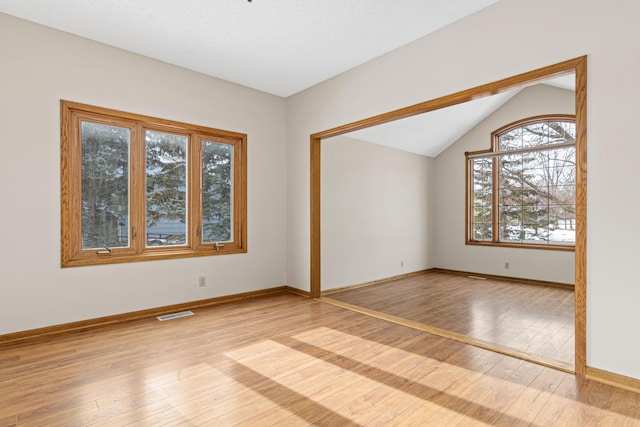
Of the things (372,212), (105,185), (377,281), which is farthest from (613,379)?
(105,185)

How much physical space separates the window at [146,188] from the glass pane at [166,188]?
11 mm

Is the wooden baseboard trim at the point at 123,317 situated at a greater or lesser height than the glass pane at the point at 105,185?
lesser

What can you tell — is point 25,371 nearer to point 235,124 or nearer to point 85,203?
point 85,203

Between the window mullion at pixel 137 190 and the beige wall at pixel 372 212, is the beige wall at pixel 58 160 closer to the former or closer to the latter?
the window mullion at pixel 137 190

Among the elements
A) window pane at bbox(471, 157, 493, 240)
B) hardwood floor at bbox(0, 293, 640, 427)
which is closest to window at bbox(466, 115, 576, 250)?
window pane at bbox(471, 157, 493, 240)

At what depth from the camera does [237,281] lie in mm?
4582

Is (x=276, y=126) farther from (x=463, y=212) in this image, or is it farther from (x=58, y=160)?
(x=463, y=212)

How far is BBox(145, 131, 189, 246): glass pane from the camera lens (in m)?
3.94

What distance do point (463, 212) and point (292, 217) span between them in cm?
393

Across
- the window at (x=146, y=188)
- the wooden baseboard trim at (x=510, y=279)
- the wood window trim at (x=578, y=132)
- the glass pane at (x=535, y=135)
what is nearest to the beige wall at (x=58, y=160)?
the window at (x=146, y=188)

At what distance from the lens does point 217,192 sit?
4.50 m

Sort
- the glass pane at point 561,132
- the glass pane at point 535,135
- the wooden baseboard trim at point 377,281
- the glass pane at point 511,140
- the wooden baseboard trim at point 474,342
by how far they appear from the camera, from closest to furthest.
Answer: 1. the wooden baseboard trim at point 474,342
2. the wooden baseboard trim at point 377,281
3. the glass pane at point 561,132
4. the glass pane at point 535,135
5. the glass pane at point 511,140

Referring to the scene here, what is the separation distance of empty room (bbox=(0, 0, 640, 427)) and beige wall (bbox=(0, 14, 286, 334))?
19 mm

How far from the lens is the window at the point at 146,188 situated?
3.42 metres
